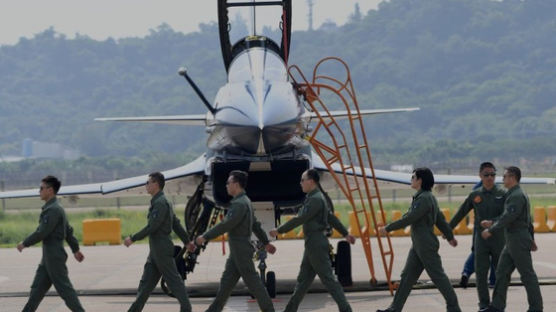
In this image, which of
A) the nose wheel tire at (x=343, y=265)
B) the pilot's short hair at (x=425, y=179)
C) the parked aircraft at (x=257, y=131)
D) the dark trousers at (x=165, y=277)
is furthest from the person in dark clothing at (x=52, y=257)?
the nose wheel tire at (x=343, y=265)

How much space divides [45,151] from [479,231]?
167568 millimetres

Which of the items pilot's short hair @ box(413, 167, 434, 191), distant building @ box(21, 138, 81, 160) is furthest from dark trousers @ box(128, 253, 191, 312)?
distant building @ box(21, 138, 81, 160)

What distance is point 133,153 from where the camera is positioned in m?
166

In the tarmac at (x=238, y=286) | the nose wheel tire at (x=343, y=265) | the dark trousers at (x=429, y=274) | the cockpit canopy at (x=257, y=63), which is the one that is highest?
the cockpit canopy at (x=257, y=63)

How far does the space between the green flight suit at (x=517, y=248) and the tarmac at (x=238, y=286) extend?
1221mm

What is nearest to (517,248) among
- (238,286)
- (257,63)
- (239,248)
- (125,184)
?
(239,248)

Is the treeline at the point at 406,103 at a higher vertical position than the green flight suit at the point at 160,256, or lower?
higher

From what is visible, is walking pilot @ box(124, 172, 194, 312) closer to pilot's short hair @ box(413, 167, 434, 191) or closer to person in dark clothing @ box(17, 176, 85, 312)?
person in dark clothing @ box(17, 176, 85, 312)

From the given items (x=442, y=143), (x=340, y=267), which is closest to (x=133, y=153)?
(x=442, y=143)

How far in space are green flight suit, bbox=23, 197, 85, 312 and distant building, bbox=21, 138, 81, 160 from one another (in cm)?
16627

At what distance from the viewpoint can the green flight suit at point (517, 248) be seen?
10.8 metres

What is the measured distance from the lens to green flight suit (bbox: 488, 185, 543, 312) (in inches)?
424

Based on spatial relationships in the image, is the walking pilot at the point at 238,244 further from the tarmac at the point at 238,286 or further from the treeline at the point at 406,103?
the treeline at the point at 406,103

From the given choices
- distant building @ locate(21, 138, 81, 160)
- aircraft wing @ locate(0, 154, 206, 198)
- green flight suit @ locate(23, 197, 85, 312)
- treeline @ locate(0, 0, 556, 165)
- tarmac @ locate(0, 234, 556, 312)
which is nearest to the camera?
green flight suit @ locate(23, 197, 85, 312)
